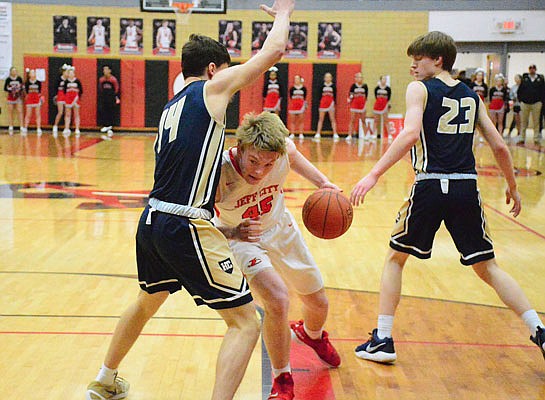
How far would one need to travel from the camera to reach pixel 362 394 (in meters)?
3.60

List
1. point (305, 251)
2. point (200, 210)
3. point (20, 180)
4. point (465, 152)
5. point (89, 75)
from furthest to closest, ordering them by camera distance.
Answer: point (89, 75), point (20, 180), point (465, 152), point (305, 251), point (200, 210)

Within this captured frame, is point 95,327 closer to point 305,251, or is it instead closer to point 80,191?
point 305,251

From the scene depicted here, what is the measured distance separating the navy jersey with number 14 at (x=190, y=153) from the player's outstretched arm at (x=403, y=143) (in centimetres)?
95

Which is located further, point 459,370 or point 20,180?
point 20,180

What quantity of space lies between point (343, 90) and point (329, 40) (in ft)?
5.08

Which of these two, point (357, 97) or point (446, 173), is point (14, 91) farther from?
point (446, 173)

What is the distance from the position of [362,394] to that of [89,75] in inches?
802

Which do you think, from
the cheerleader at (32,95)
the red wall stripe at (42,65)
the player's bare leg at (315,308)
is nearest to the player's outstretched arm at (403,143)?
the player's bare leg at (315,308)

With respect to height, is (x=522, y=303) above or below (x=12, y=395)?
above

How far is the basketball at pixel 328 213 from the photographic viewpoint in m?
3.83

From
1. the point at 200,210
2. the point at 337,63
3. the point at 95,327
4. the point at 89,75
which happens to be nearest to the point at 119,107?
the point at 89,75

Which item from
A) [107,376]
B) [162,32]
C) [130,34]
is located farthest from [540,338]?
[130,34]

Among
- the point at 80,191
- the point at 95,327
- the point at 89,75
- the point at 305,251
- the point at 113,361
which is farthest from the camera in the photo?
the point at 89,75

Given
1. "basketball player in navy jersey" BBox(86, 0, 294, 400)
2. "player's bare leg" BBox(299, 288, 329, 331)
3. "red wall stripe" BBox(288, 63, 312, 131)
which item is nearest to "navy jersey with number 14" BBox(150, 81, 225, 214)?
"basketball player in navy jersey" BBox(86, 0, 294, 400)
